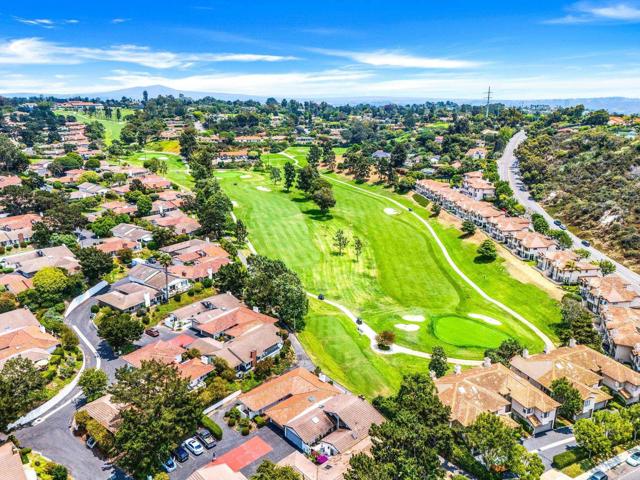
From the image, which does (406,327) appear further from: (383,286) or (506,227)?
(506,227)

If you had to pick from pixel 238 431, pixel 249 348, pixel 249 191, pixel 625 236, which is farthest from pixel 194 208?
pixel 625 236

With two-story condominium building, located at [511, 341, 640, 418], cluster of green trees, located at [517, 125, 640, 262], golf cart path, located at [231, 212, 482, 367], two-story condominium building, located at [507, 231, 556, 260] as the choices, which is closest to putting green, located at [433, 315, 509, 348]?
golf cart path, located at [231, 212, 482, 367]

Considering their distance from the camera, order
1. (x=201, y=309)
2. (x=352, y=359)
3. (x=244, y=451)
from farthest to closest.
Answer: (x=201, y=309), (x=352, y=359), (x=244, y=451)

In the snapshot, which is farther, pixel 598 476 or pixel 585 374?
pixel 585 374

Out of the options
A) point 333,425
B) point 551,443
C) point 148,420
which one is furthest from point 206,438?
point 551,443

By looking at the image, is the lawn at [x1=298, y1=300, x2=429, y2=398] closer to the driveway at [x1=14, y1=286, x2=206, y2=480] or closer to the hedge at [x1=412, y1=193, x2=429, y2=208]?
the driveway at [x1=14, y1=286, x2=206, y2=480]

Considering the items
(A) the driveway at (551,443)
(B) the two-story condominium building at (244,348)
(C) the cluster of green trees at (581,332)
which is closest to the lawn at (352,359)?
(B) the two-story condominium building at (244,348)
